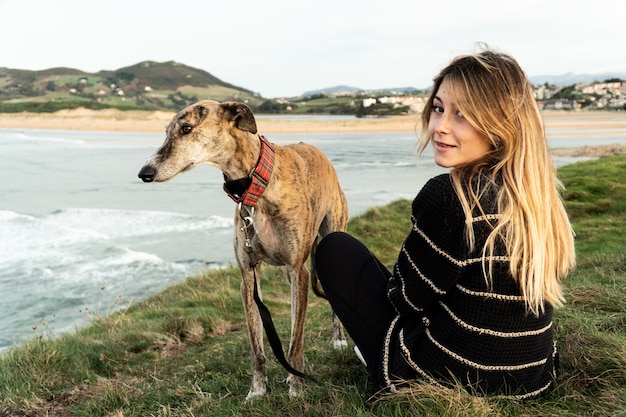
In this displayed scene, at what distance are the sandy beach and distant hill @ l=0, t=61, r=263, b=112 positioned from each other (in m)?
11.1

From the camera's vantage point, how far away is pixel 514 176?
2.20 m

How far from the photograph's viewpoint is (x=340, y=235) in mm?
3029

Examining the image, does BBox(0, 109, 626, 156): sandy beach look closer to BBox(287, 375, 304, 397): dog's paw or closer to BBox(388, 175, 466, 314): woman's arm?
BBox(287, 375, 304, 397): dog's paw

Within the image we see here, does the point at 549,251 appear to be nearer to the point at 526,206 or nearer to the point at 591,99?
the point at 526,206

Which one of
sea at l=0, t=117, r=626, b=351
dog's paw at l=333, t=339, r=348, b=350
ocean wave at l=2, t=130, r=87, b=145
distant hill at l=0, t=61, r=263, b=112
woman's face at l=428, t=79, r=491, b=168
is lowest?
sea at l=0, t=117, r=626, b=351

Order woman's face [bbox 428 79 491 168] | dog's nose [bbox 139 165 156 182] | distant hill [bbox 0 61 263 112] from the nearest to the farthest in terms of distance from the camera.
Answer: woman's face [bbox 428 79 491 168]
dog's nose [bbox 139 165 156 182]
distant hill [bbox 0 61 263 112]

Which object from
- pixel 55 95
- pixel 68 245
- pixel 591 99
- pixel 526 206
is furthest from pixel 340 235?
pixel 55 95

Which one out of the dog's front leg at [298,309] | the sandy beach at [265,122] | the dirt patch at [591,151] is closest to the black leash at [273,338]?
the dog's front leg at [298,309]

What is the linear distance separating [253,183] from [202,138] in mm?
435

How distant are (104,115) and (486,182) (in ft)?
197

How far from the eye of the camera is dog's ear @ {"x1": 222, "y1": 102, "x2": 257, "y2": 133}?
3.29m

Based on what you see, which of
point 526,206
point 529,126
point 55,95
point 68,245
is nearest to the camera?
point 526,206

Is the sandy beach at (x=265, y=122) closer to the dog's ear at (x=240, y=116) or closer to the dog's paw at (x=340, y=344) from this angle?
the dog's paw at (x=340, y=344)

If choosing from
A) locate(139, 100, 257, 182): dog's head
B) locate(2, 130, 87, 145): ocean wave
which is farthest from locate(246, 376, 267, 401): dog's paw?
locate(2, 130, 87, 145): ocean wave
